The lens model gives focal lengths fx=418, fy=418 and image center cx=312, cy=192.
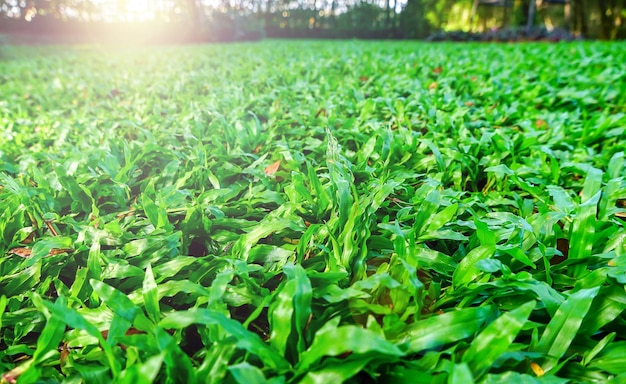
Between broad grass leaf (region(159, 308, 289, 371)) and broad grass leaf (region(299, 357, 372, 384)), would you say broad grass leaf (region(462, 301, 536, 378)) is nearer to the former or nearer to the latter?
broad grass leaf (region(299, 357, 372, 384))

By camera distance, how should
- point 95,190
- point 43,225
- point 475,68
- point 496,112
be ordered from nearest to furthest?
point 43,225 < point 95,190 < point 496,112 < point 475,68

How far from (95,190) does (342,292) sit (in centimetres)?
96

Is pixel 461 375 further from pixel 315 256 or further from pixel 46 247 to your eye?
pixel 46 247

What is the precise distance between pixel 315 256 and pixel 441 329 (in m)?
0.35

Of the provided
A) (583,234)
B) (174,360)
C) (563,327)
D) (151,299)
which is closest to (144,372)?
(174,360)

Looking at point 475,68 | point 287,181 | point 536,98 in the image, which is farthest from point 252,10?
point 287,181

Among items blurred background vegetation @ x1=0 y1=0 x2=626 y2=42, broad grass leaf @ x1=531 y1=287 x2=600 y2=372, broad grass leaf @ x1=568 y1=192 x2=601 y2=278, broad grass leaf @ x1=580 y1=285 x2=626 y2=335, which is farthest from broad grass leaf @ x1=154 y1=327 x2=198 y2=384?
blurred background vegetation @ x1=0 y1=0 x2=626 y2=42

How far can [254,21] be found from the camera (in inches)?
582

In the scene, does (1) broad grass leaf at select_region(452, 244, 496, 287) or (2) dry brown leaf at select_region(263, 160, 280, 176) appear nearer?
(1) broad grass leaf at select_region(452, 244, 496, 287)

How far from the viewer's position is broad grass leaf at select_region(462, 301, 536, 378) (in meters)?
0.61

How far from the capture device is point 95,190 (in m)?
1.32

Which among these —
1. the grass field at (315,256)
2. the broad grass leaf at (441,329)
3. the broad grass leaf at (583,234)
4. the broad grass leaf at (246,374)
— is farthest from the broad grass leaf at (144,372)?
the broad grass leaf at (583,234)

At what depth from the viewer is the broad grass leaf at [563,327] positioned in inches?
26.6

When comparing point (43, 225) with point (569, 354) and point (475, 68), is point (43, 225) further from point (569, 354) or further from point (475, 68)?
point (475, 68)
